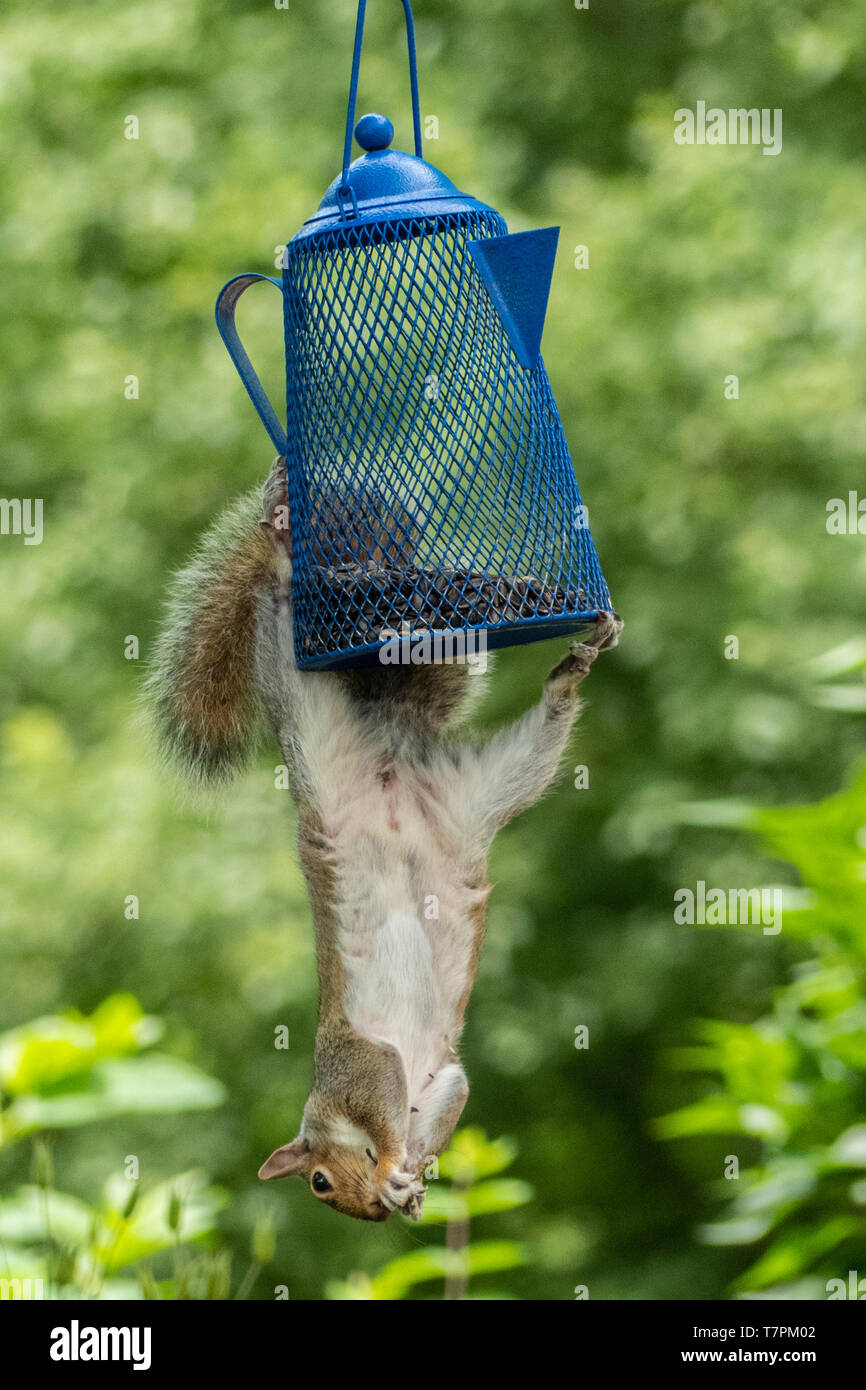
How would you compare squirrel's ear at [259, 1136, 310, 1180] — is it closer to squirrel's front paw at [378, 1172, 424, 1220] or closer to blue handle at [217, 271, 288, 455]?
squirrel's front paw at [378, 1172, 424, 1220]

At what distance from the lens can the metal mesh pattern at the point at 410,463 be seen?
97.2 inches

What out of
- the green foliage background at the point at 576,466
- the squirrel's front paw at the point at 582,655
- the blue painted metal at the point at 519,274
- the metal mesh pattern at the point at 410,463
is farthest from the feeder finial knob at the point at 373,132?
the green foliage background at the point at 576,466

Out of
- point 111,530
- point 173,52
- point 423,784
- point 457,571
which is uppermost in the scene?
point 173,52

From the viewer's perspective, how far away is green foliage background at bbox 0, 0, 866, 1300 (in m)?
6.38

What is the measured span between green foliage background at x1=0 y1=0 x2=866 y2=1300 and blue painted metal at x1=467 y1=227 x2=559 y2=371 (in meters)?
3.70

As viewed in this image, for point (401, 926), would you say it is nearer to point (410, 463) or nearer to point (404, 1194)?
point (404, 1194)

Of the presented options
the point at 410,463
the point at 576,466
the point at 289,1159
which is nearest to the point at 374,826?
the point at 410,463

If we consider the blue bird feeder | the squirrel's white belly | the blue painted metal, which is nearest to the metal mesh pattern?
the blue bird feeder

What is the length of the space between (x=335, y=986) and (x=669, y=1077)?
5.29 m

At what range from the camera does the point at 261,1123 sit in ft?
23.2

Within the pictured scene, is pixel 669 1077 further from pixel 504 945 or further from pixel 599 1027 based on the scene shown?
pixel 504 945

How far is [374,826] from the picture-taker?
2594mm
